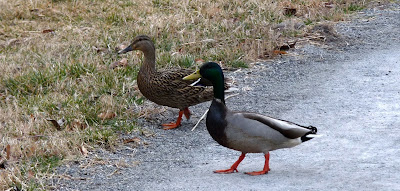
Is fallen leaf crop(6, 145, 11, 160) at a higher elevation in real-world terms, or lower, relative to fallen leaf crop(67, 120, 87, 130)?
higher

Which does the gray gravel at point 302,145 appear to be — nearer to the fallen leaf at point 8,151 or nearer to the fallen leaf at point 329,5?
the fallen leaf at point 8,151

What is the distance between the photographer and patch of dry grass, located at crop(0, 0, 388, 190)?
18.9 ft

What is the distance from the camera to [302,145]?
575cm

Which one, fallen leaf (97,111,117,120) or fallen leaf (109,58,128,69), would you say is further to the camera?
fallen leaf (109,58,128,69)

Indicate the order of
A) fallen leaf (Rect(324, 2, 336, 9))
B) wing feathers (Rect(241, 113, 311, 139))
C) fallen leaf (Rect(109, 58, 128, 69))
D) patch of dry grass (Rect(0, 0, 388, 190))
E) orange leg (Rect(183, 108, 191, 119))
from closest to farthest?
1. wing feathers (Rect(241, 113, 311, 139))
2. patch of dry grass (Rect(0, 0, 388, 190))
3. orange leg (Rect(183, 108, 191, 119))
4. fallen leaf (Rect(109, 58, 128, 69))
5. fallen leaf (Rect(324, 2, 336, 9))

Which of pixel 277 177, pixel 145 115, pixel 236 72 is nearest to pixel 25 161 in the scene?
pixel 145 115

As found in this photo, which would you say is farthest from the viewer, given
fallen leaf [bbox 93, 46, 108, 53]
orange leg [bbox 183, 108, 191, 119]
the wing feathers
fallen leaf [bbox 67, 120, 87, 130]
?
fallen leaf [bbox 93, 46, 108, 53]

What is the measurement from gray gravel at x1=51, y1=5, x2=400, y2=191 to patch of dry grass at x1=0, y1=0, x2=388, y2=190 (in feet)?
0.98

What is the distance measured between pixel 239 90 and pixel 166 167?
7.16ft

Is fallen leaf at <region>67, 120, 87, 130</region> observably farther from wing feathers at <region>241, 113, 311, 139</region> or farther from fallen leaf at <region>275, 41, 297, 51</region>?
fallen leaf at <region>275, 41, 297, 51</region>

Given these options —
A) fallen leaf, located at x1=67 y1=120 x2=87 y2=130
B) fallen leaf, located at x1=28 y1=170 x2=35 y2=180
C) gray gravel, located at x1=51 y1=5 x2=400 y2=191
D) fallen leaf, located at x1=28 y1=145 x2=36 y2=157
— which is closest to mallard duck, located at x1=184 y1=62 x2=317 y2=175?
gray gravel, located at x1=51 y1=5 x2=400 y2=191

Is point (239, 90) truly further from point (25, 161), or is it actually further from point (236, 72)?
point (25, 161)

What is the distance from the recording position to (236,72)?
26.0 ft

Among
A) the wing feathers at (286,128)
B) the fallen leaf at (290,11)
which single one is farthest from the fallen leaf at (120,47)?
the wing feathers at (286,128)
